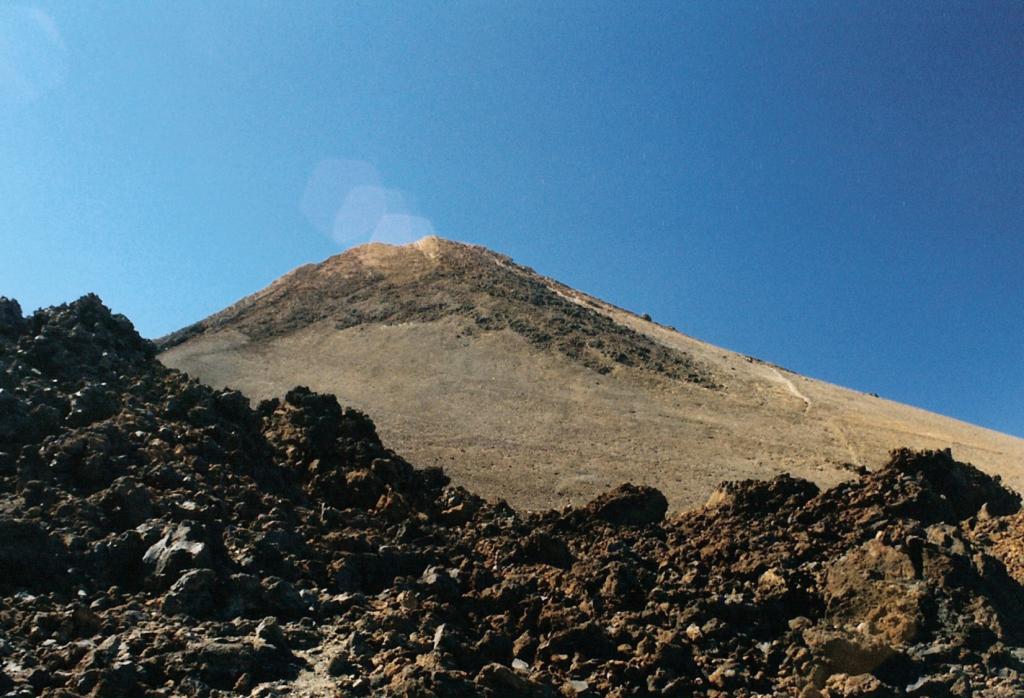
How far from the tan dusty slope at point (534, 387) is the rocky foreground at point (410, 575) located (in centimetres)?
1160

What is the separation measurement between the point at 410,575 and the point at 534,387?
93.0 ft

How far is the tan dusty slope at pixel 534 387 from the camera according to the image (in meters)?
31.1

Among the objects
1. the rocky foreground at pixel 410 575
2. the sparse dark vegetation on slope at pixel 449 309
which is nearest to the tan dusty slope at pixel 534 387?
the sparse dark vegetation on slope at pixel 449 309

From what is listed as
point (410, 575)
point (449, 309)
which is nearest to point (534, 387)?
point (449, 309)

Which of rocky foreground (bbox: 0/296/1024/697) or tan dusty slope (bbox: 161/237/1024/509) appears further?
tan dusty slope (bbox: 161/237/1024/509)

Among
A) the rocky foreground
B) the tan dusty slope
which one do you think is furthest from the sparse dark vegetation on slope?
the rocky foreground

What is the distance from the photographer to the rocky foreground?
27.2 feet

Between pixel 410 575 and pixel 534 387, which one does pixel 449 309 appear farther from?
pixel 410 575

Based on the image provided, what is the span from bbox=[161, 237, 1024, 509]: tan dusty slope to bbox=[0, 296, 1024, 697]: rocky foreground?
1160 cm

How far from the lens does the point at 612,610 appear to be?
456 inches

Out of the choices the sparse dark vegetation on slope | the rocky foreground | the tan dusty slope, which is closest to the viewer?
the rocky foreground

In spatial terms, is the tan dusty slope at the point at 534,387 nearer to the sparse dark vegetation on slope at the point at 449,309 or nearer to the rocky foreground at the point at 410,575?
the sparse dark vegetation on slope at the point at 449,309

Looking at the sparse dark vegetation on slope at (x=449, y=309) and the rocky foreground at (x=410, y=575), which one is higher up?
the sparse dark vegetation on slope at (x=449, y=309)

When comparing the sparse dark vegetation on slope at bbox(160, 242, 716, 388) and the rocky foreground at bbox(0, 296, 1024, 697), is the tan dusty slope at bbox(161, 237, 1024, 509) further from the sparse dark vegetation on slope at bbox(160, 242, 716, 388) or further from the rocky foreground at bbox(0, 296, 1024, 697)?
the rocky foreground at bbox(0, 296, 1024, 697)
